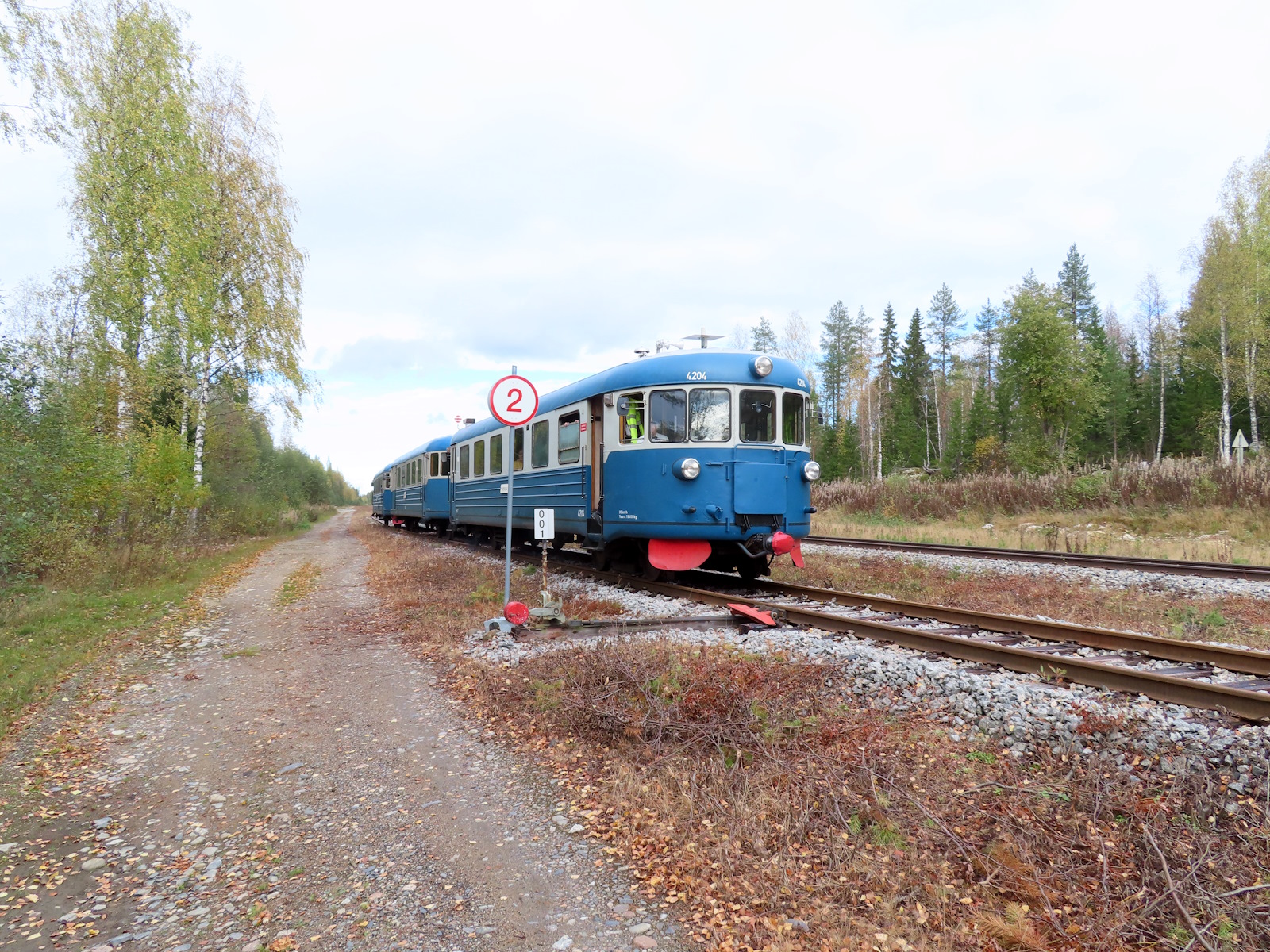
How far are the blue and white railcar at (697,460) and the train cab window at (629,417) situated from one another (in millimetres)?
11

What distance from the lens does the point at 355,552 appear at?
2059cm

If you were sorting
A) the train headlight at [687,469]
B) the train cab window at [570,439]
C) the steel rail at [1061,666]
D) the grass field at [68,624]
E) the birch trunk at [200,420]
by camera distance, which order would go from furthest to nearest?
the birch trunk at [200,420], the train cab window at [570,439], the train headlight at [687,469], the grass field at [68,624], the steel rail at [1061,666]

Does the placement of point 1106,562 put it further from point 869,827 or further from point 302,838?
point 302,838

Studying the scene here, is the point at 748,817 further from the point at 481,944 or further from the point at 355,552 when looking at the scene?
the point at 355,552

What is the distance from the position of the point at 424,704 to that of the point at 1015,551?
11362mm

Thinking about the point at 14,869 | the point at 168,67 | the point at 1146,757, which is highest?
the point at 168,67

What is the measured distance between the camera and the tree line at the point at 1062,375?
2994cm

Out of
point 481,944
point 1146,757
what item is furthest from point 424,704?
point 1146,757

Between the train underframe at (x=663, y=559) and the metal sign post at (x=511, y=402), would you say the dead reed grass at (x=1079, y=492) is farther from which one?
the metal sign post at (x=511, y=402)

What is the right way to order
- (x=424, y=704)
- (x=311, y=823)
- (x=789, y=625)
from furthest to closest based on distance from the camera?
(x=789, y=625)
(x=424, y=704)
(x=311, y=823)

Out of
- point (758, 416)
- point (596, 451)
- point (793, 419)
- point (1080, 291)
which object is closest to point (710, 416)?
point (758, 416)

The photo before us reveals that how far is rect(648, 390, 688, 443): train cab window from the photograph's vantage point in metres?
9.18

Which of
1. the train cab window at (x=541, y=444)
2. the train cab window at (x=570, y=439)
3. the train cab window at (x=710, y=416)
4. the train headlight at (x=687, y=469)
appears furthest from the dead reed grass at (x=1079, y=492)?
the train cab window at (x=570, y=439)

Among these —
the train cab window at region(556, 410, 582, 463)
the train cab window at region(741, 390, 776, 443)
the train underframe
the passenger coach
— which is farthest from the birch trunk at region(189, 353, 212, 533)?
the train cab window at region(741, 390, 776, 443)
